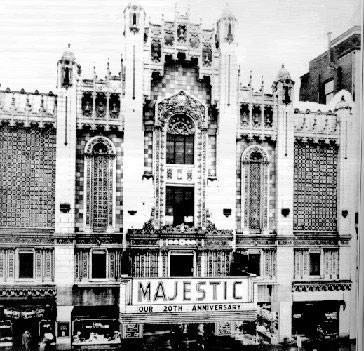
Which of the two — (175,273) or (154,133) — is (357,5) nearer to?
(154,133)

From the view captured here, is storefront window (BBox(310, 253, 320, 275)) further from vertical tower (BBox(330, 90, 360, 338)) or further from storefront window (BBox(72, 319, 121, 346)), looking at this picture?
storefront window (BBox(72, 319, 121, 346))

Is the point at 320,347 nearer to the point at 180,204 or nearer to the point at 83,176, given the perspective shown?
the point at 180,204

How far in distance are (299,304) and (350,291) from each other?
41 centimetres

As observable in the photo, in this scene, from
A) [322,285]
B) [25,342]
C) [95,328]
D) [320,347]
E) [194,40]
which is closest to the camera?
[25,342]

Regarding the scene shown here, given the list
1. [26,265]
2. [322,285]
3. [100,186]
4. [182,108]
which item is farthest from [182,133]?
[322,285]

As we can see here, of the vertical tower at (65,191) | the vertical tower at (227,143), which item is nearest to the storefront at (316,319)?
the vertical tower at (227,143)

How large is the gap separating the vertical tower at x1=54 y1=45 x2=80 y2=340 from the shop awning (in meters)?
0.06

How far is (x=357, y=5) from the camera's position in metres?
3.40

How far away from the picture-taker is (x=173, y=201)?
3523 mm

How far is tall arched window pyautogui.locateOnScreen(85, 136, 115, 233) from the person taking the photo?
344cm

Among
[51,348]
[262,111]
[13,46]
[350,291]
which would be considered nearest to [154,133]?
[262,111]

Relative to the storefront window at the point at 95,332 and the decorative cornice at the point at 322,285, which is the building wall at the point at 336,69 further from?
the storefront window at the point at 95,332

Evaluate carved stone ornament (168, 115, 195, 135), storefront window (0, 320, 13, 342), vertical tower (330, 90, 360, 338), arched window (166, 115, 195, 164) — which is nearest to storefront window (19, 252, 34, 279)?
storefront window (0, 320, 13, 342)

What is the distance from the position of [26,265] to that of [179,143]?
1.44 meters
